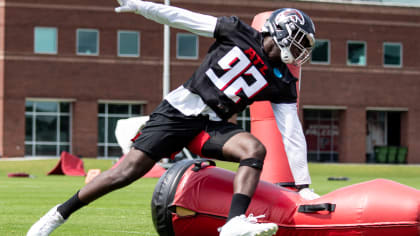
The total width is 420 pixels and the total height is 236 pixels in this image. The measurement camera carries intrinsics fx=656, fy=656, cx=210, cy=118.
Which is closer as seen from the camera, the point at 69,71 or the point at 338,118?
the point at 69,71

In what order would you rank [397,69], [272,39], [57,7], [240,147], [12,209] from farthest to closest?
1. [397,69]
2. [57,7]
3. [12,209]
4. [272,39]
5. [240,147]

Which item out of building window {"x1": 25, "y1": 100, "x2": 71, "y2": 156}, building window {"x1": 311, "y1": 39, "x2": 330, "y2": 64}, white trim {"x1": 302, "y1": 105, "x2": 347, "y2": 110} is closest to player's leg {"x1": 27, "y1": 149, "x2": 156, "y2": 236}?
building window {"x1": 25, "y1": 100, "x2": 71, "y2": 156}

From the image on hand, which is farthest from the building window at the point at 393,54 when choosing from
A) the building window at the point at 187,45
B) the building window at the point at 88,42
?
the building window at the point at 88,42

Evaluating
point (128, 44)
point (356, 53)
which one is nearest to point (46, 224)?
point (128, 44)

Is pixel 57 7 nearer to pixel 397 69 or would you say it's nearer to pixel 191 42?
pixel 191 42

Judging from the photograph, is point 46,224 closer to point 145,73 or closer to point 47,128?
point 145,73

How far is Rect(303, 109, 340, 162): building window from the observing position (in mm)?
38219

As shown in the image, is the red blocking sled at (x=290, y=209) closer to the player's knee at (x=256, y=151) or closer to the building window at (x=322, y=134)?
the player's knee at (x=256, y=151)

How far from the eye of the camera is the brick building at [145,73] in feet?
110

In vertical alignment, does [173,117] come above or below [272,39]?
below

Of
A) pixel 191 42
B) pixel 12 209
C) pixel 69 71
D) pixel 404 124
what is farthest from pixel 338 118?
pixel 12 209

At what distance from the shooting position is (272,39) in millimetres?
5027

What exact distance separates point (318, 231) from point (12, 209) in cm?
485

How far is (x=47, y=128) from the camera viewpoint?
34.6m
